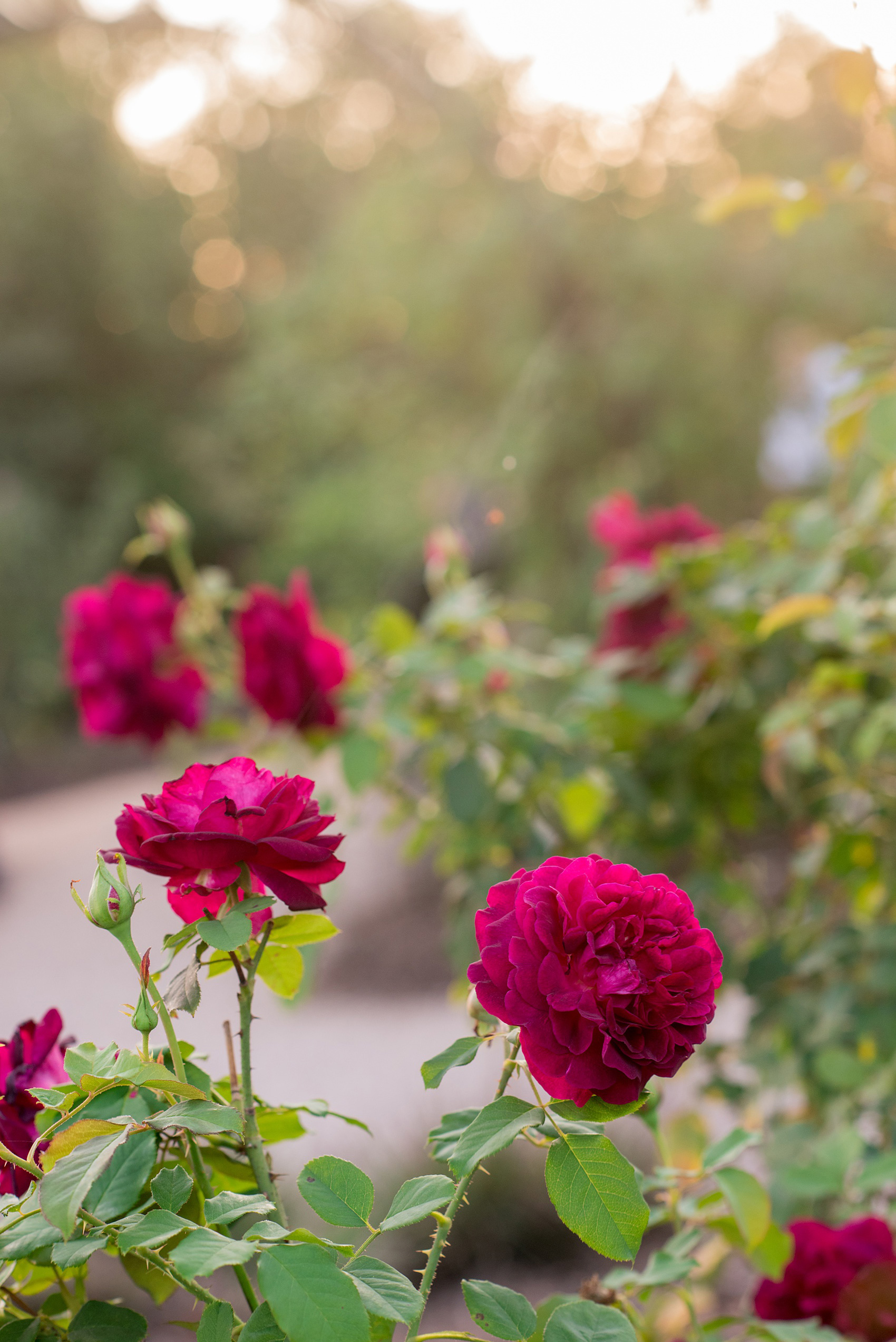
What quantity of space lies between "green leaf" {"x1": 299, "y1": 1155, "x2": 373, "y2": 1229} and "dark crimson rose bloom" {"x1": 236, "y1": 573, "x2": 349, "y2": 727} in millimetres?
467

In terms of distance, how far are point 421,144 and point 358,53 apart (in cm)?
257

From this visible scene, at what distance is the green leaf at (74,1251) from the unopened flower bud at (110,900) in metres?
0.08

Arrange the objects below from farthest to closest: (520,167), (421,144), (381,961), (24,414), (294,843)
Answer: (24,414) → (421,144) → (520,167) → (381,961) → (294,843)

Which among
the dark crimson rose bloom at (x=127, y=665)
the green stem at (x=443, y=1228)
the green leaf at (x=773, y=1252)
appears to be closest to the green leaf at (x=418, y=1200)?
the green stem at (x=443, y=1228)

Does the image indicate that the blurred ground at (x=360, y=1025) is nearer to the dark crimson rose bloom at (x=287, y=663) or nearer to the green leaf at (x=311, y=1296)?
the dark crimson rose bloom at (x=287, y=663)

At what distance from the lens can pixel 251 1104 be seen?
30 cm

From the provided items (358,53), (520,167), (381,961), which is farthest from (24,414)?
(358,53)

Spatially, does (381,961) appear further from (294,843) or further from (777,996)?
(294,843)

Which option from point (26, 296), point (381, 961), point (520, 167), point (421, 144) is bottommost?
point (381, 961)

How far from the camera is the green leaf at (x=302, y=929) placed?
313 millimetres

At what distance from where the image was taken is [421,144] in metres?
4.01

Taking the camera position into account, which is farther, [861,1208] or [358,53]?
[358,53]

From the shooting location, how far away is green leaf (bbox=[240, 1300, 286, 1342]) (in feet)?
0.87

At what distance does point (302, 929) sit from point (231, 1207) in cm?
8
